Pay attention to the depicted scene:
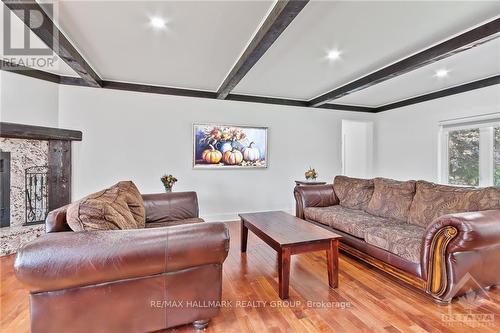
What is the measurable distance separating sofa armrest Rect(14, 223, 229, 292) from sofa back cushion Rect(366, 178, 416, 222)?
2.30 meters

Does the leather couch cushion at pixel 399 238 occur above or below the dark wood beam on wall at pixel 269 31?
below

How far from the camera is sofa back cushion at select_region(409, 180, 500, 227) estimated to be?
7.17 feet

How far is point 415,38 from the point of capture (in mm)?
2617

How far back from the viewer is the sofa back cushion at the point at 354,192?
346 cm

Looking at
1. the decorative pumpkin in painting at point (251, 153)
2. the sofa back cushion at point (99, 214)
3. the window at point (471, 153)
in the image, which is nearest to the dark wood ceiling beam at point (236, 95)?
the window at point (471, 153)

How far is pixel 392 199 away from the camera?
120 inches

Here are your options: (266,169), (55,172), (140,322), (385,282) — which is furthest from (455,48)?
(55,172)

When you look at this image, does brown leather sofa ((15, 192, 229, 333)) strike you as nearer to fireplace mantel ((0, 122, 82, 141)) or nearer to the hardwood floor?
the hardwood floor

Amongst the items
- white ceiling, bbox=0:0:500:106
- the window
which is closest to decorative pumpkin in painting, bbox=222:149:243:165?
white ceiling, bbox=0:0:500:106

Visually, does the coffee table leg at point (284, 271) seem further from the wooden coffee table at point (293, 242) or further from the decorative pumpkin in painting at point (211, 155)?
the decorative pumpkin in painting at point (211, 155)

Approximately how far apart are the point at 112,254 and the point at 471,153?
521cm

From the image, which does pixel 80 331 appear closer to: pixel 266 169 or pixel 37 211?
pixel 37 211

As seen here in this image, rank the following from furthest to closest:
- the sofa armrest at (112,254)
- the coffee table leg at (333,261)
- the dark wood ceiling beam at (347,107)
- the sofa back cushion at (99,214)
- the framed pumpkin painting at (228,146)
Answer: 1. the dark wood ceiling beam at (347,107)
2. the framed pumpkin painting at (228,146)
3. the coffee table leg at (333,261)
4. the sofa back cushion at (99,214)
5. the sofa armrest at (112,254)

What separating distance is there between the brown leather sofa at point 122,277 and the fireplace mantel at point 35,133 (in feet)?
7.07
